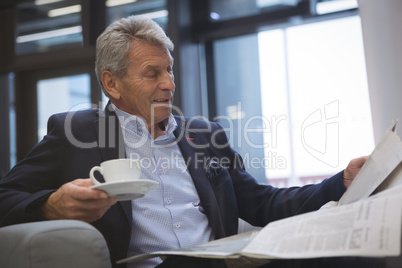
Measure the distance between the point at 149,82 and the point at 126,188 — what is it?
64 cm

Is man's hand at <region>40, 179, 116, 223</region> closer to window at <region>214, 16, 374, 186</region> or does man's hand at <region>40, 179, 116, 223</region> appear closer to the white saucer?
the white saucer

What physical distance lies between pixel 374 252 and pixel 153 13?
4.14 m

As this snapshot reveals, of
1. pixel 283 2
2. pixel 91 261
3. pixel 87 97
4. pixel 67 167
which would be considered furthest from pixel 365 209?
pixel 87 97

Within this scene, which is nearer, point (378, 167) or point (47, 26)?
point (378, 167)

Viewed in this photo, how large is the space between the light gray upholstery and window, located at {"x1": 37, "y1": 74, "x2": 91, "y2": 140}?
3.97 meters

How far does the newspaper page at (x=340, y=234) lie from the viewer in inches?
24.7

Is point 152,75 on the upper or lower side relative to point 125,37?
lower

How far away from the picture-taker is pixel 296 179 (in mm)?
4004

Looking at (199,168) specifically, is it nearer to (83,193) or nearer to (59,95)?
(83,193)

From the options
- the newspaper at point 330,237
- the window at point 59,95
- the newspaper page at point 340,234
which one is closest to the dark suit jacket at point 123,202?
the newspaper at point 330,237

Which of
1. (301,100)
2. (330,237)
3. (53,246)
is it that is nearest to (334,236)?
(330,237)

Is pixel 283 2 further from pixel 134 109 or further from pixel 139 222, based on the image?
pixel 139 222

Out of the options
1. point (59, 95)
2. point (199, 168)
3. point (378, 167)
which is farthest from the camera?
point (59, 95)

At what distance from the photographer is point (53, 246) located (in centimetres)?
77
